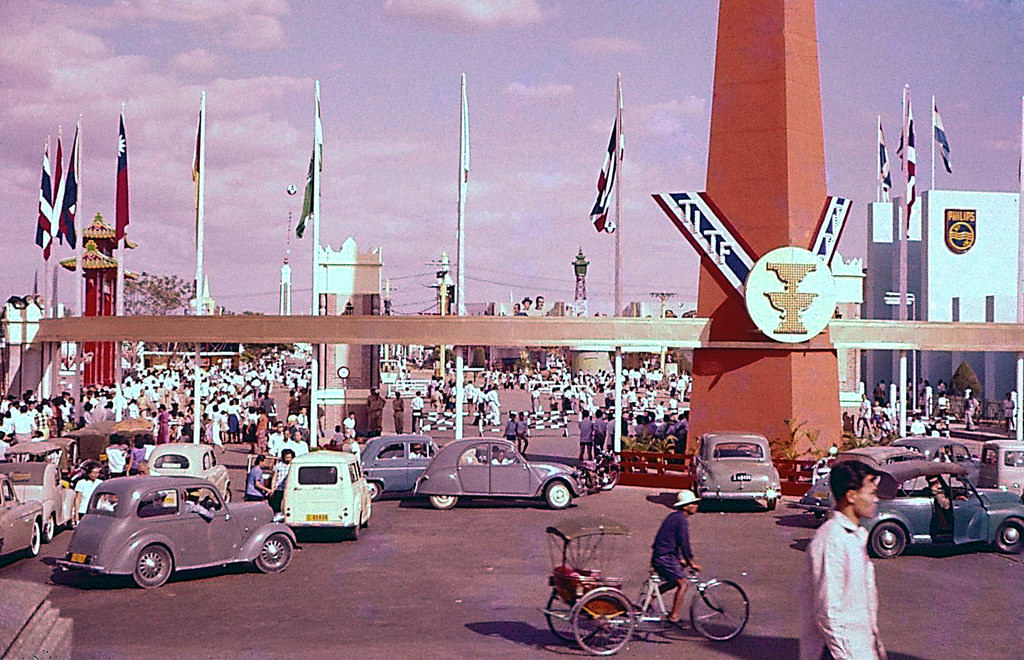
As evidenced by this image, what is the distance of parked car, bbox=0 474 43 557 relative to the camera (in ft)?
52.2

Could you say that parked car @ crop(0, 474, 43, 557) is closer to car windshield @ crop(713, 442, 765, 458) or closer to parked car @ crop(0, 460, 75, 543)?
parked car @ crop(0, 460, 75, 543)

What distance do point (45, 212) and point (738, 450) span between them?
22563 millimetres

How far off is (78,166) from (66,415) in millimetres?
7556

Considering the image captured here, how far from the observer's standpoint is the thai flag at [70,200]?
33.7m

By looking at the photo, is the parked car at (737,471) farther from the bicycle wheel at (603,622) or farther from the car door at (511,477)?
the bicycle wheel at (603,622)

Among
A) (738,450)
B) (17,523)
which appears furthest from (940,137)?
(17,523)

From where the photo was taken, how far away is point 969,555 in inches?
671

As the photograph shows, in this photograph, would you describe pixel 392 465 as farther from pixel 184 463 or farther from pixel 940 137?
pixel 940 137

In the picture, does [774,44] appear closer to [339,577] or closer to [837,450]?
[837,450]

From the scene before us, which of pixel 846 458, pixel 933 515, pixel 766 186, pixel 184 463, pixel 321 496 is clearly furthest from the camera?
pixel 766 186

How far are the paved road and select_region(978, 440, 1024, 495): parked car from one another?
6212 millimetres

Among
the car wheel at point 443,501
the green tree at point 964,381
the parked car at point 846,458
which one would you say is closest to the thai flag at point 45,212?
the car wheel at point 443,501

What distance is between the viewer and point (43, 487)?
1841cm

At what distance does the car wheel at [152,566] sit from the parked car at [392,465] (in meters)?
8.85
